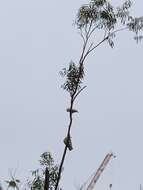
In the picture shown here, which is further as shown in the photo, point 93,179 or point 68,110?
point 68,110

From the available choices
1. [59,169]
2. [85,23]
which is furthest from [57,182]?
[85,23]

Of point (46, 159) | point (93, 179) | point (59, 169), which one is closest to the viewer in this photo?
point (93, 179)

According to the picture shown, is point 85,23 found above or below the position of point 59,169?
above

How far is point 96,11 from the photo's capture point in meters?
31.9

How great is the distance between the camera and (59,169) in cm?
3084

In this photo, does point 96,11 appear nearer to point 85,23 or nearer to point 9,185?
point 85,23

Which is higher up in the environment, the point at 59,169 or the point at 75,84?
the point at 75,84

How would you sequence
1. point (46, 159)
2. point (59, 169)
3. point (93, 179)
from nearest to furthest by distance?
1. point (93, 179)
2. point (59, 169)
3. point (46, 159)

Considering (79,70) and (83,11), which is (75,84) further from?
(83,11)

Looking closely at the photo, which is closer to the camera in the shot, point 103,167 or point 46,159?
point 103,167

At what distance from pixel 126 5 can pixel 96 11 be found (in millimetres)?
1131

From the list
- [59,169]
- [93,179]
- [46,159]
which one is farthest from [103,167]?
[46,159]

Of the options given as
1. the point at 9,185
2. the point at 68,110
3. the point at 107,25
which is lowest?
the point at 9,185

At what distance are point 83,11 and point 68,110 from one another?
3.71 m
